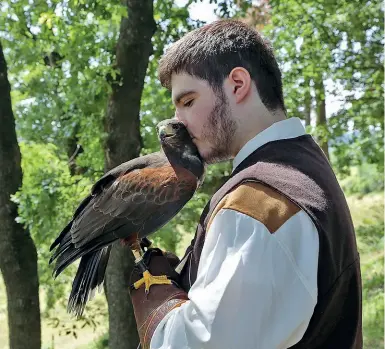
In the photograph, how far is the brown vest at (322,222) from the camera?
1453mm

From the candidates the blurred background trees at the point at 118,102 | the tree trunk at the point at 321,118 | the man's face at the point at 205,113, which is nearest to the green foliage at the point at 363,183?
the blurred background trees at the point at 118,102

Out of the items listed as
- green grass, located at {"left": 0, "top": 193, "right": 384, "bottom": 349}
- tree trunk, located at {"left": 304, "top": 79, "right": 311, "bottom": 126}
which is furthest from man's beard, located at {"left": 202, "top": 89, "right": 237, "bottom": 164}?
tree trunk, located at {"left": 304, "top": 79, "right": 311, "bottom": 126}

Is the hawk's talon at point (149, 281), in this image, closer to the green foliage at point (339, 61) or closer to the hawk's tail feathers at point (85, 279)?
the hawk's tail feathers at point (85, 279)

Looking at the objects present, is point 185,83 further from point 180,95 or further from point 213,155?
point 213,155

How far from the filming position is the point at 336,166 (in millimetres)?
11969

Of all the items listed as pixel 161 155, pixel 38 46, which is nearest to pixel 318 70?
pixel 38 46

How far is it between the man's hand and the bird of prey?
0.24 m

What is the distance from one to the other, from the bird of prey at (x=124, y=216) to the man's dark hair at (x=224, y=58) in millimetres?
606

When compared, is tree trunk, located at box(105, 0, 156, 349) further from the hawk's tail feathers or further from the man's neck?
the man's neck

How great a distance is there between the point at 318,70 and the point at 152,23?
570cm

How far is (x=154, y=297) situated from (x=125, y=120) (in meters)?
4.06

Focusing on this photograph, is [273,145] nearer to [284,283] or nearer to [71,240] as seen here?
[284,283]

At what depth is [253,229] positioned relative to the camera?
135 centimetres

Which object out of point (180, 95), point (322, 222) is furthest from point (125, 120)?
point (322, 222)
